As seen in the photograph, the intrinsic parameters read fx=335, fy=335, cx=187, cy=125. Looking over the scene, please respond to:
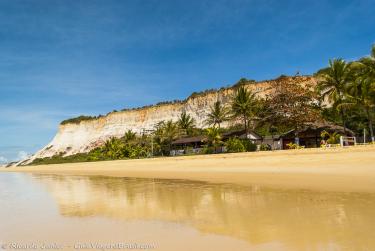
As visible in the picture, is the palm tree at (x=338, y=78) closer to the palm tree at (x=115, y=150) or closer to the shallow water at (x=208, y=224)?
the shallow water at (x=208, y=224)

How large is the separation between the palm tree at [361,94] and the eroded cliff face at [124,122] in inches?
1011

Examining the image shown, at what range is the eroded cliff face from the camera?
2581 inches

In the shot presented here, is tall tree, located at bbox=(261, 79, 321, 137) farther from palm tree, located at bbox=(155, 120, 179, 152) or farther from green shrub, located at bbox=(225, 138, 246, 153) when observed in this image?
palm tree, located at bbox=(155, 120, 179, 152)

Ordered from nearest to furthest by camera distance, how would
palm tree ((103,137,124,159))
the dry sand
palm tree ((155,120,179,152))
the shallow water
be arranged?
the shallow water < the dry sand < palm tree ((155,120,179,152)) < palm tree ((103,137,124,159))

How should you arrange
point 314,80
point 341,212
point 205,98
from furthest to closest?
point 205,98
point 314,80
point 341,212

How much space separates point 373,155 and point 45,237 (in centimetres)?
1587

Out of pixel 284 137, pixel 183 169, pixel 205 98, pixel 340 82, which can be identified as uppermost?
pixel 205 98

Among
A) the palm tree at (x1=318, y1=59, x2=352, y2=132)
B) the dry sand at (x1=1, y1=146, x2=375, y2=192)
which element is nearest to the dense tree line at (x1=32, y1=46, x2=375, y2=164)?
the palm tree at (x1=318, y1=59, x2=352, y2=132)

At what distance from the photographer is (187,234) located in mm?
5852

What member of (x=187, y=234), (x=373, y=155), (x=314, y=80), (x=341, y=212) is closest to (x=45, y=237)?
(x=187, y=234)

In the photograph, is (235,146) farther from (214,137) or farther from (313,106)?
(313,106)

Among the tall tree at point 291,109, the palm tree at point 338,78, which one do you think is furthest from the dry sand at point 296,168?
the palm tree at point 338,78

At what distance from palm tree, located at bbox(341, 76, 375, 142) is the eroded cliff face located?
84.2 ft

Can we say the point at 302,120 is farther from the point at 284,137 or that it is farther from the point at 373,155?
the point at 373,155
